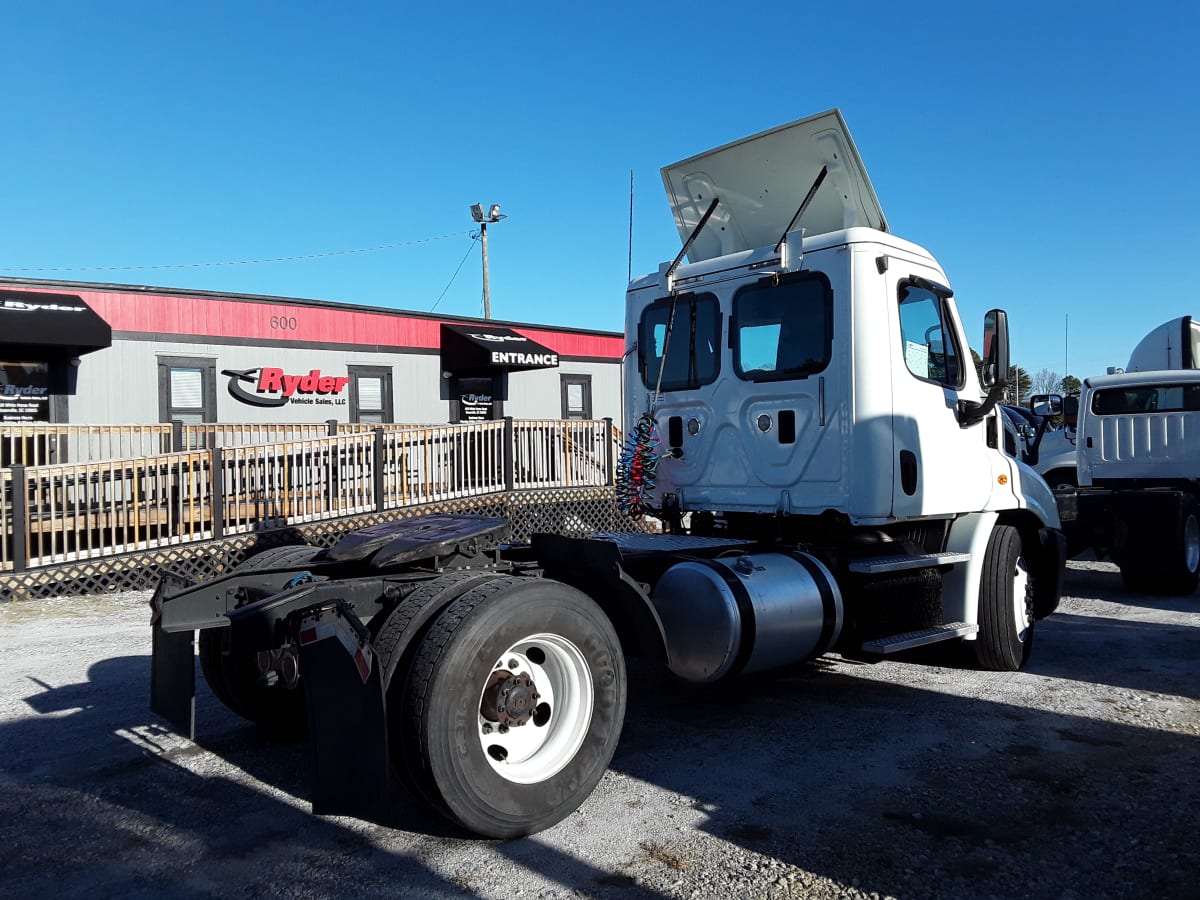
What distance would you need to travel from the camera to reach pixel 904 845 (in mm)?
3543

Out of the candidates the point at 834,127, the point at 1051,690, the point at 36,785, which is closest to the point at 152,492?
the point at 36,785

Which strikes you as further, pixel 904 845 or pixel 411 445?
pixel 411 445

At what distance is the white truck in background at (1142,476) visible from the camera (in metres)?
9.41

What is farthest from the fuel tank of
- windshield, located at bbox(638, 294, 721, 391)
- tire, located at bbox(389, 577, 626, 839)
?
windshield, located at bbox(638, 294, 721, 391)

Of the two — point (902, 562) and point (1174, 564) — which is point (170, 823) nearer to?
point (902, 562)

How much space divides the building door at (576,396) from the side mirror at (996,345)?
15131 mm

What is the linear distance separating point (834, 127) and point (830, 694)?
139 inches

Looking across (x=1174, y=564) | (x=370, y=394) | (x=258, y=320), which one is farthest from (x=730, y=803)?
(x=370, y=394)

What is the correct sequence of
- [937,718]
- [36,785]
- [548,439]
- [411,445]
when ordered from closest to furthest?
[36,785] < [937,718] < [411,445] < [548,439]

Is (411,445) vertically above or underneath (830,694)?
above

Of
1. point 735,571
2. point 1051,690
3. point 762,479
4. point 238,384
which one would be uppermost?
point 238,384

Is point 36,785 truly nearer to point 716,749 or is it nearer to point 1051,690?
point 716,749

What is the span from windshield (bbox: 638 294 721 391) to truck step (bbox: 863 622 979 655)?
198cm

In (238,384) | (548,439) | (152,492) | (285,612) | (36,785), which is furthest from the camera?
(238,384)
